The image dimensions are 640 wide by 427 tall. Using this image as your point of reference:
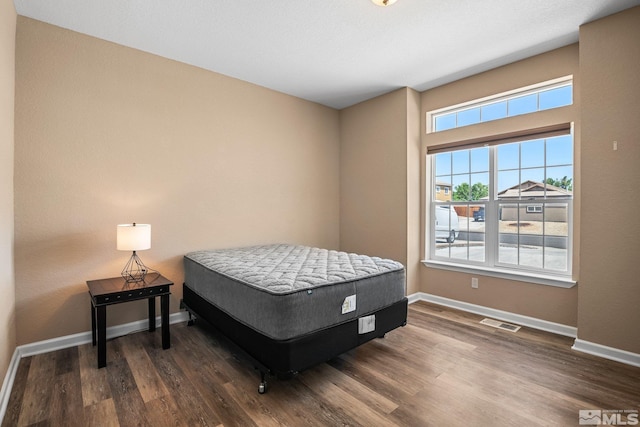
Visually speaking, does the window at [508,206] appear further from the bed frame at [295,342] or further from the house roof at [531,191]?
the bed frame at [295,342]

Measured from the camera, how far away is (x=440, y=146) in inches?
152

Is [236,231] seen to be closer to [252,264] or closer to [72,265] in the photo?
[252,264]

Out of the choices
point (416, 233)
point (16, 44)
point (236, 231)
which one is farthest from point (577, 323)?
point (16, 44)

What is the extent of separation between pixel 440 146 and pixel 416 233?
1136 mm

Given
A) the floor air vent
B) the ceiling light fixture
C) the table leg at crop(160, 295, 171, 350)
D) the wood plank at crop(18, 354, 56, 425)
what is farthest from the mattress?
the ceiling light fixture

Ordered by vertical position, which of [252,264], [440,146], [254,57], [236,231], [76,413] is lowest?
[76,413]

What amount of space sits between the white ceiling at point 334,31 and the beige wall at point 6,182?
0.36 meters

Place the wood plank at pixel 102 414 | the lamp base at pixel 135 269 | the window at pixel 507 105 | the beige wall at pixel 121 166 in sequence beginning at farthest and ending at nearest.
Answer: the window at pixel 507 105 → the lamp base at pixel 135 269 → the beige wall at pixel 121 166 → the wood plank at pixel 102 414

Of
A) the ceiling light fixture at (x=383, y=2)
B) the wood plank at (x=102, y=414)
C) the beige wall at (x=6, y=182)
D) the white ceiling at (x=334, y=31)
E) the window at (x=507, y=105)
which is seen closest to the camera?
the wood plank at (x=102, y=414)

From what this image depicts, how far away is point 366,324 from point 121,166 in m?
2.64

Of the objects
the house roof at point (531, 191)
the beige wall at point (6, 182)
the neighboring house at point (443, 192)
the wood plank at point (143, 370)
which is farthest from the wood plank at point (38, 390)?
the house roof at point (531, 191)

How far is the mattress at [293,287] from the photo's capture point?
6.45 feet

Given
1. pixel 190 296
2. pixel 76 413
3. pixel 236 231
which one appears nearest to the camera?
pixel 76 413

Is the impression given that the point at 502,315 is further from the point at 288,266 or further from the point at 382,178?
the point at 288,266
